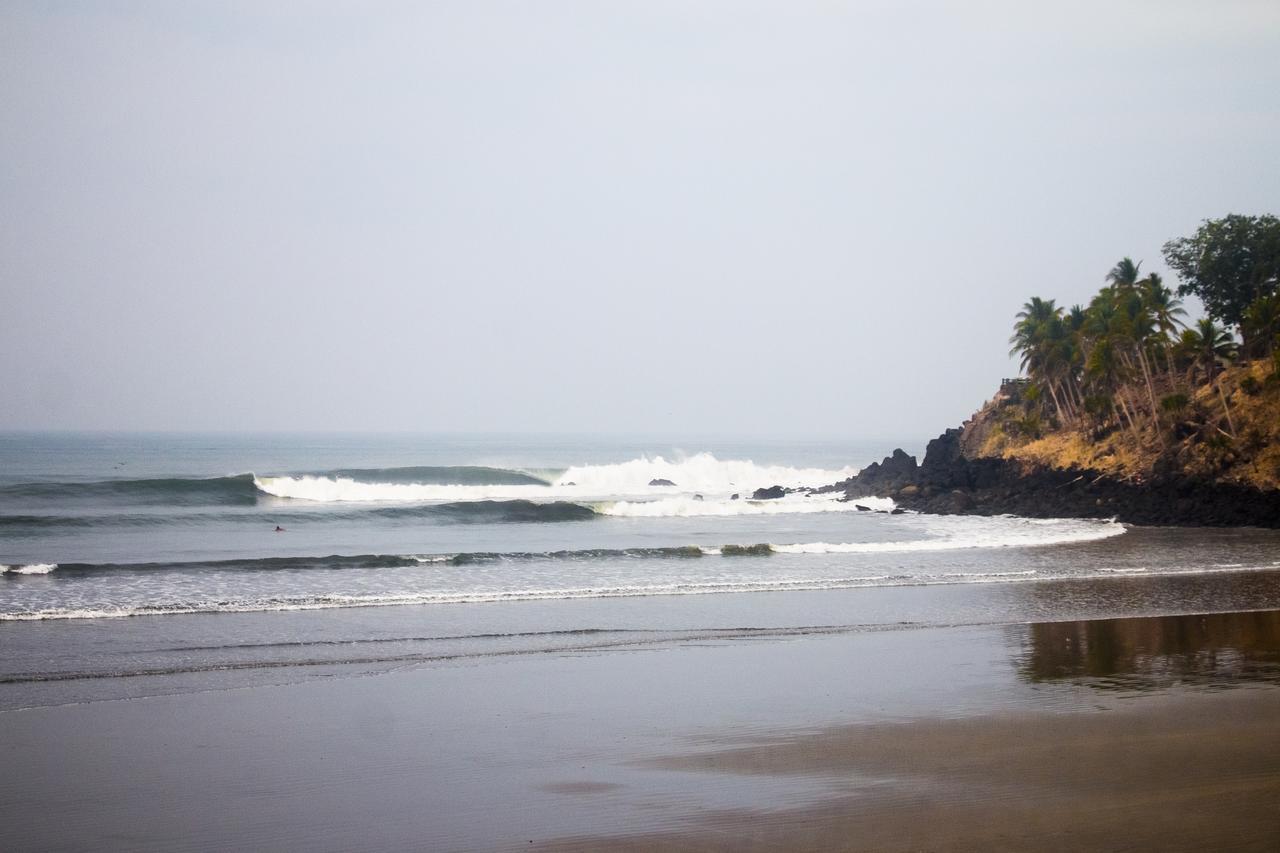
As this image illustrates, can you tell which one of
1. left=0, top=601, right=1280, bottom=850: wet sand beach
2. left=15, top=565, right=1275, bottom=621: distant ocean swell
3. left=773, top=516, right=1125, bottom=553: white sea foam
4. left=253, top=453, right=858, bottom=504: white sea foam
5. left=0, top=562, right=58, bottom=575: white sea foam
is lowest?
left=0, top=601, right=1280, bottom=850: wet sand beach

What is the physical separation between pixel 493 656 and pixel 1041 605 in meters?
10.3

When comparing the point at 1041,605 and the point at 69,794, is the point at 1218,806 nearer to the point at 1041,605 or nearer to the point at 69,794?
the point at 69,794

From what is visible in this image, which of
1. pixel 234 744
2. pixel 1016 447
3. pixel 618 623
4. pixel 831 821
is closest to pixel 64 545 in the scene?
pixel 618 623

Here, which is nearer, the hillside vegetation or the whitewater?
the whitewater

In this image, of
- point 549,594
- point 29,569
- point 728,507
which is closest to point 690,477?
point 728,507

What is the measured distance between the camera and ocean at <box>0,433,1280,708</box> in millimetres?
13945

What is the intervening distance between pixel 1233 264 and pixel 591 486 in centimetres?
4052

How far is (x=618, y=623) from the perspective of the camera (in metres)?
16.1

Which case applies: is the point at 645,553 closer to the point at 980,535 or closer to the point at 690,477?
the point at 980,535

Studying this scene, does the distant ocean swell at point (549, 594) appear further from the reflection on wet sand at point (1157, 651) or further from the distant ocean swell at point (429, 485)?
the distant ocean swell at point (429, 485)

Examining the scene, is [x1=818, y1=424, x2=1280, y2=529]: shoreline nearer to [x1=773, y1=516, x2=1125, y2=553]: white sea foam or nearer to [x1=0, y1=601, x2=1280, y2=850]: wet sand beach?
[x1=773, y1=516, x2=1125, y2=553]: white sea foam

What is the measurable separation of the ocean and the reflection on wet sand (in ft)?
4.10

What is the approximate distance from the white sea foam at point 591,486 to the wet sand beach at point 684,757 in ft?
116

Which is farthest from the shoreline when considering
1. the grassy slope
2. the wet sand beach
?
the wet sand beach
